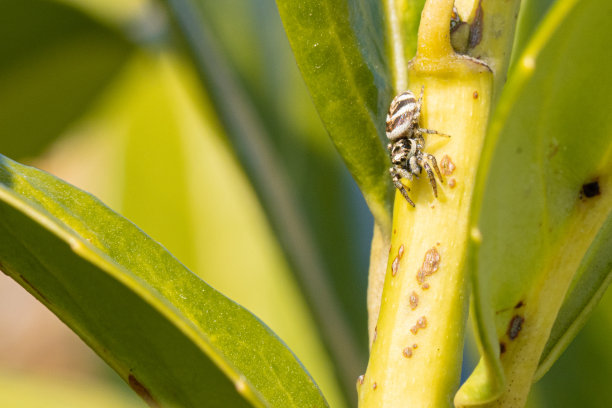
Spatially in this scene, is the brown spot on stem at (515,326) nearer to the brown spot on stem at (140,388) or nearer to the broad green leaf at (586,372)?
the brown spot on stem at (140,388)

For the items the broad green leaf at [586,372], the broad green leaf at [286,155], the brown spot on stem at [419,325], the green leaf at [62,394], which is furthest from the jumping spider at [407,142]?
the green leaf at [62,394]

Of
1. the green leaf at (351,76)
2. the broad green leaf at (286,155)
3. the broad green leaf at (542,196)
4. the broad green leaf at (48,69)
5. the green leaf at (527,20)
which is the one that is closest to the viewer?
the broad green leaf at (542,196)

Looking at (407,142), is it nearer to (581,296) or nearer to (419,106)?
(419,106)

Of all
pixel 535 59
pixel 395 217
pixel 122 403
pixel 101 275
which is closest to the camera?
pixel 535 59

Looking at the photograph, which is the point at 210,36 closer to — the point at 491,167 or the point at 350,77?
the point at 350,77

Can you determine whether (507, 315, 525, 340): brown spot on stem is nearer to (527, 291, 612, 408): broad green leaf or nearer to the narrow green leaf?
the narrow green leaf

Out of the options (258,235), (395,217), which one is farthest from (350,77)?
(258,235)

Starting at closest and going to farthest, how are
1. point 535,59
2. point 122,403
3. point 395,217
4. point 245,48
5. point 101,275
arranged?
point 535,59
point 101,275
point 395,217
point 122,403
point 245,48

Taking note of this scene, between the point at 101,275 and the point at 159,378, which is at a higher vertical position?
the point at 101,275
